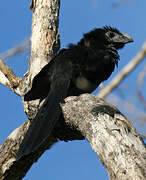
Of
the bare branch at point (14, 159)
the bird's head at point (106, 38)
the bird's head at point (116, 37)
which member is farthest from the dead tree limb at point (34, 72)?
the bird's head at point (116, 37)

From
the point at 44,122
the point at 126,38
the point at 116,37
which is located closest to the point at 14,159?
the point at 44,122

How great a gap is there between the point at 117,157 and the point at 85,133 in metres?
0.71

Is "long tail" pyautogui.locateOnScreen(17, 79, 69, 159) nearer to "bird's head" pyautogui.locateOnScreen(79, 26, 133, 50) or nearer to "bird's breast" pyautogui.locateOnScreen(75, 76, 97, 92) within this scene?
"bird's breast" pyautogui.locateOnScreen(75, 76, 97, 92)

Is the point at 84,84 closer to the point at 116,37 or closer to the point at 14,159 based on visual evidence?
the point at 116,37

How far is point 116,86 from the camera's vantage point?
101 inches

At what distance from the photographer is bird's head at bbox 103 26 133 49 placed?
566cm

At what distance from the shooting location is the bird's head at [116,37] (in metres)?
5.66

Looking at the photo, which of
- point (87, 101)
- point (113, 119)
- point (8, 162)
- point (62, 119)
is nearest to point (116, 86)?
point (113, 119)

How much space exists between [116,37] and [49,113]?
6.98ft

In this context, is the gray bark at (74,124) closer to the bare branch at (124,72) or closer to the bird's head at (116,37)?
the bare branch at (124,72)

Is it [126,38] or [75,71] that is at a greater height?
[126,38]

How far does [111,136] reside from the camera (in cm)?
297

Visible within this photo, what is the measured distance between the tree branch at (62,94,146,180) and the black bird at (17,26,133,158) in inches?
20.0

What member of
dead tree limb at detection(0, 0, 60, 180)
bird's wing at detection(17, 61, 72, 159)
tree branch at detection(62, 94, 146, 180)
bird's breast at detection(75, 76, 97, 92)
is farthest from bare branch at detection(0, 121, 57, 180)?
bird's breast at detection(75, 76, 97, 92)
